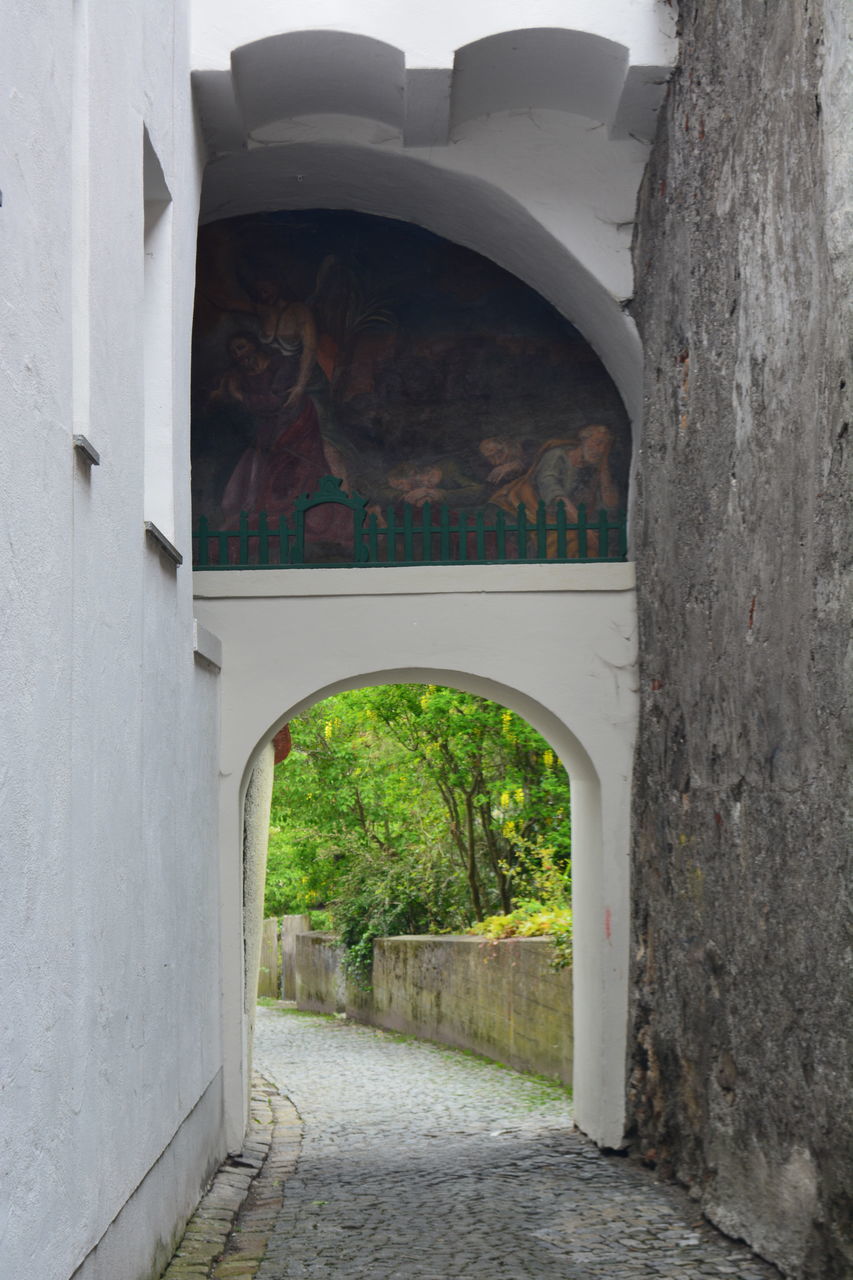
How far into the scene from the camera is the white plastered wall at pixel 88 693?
3.55 meters

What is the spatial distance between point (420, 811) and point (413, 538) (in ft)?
33.1

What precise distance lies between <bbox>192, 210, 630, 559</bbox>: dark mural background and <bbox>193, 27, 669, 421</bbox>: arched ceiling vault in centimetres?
19

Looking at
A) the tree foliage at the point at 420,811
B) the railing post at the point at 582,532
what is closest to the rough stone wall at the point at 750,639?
the railing post at the point at 582,532

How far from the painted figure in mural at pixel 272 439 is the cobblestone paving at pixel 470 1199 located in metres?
3.78

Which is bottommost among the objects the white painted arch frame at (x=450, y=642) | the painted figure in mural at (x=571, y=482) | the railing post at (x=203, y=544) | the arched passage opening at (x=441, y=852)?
the arched passage opening at (x=441, y=852)

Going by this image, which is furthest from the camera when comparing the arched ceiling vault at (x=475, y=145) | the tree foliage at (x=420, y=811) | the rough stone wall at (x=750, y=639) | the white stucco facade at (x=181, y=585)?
the tree foliage at (x=420, y=811)

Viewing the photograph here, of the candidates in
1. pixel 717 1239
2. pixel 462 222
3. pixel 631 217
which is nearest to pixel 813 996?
pixel 717 1239

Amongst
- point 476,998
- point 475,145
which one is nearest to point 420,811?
point 476,998

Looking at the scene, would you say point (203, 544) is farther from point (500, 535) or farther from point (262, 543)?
point (500, 535)

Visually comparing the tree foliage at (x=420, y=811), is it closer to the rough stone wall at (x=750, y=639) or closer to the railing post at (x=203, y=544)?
the railing post at (x=203, y=544)

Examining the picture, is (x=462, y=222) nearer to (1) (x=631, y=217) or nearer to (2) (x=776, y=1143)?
(1) (x=631, y=217)

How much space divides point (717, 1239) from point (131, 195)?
15.7 ft

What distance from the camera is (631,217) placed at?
8.80 metres

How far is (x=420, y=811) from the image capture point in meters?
19.1
